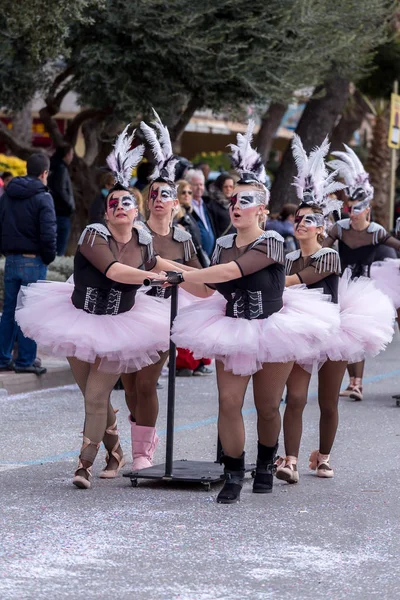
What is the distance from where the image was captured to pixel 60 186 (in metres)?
17.5

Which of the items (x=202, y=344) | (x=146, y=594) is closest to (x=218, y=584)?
(x=146, y=594)

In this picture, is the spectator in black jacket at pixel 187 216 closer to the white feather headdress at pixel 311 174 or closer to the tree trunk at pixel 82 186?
the white feather headdress at pixel 311 174

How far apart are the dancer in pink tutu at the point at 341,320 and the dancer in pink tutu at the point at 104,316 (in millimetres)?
970

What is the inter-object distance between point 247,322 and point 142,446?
4.71 ft

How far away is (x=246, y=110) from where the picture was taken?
20875mm

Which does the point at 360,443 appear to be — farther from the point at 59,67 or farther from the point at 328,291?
the point at 59,67

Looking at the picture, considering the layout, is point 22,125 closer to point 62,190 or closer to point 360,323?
point 62,190

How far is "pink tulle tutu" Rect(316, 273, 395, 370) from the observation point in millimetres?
8352

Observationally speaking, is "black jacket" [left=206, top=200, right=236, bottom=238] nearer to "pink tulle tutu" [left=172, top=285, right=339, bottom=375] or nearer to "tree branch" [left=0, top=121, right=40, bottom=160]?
"tree branch" [left=0, top=121, right=40, bottom=160]

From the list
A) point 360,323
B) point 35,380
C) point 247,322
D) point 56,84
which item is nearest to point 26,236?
→ point 35,380

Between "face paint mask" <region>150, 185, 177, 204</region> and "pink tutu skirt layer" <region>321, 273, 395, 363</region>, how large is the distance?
133 centimetres

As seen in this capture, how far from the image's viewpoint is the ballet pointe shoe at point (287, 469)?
815 centimetres

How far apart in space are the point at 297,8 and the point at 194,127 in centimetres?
1156

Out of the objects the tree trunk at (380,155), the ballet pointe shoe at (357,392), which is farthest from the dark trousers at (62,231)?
the tree trunk at (380,155)
